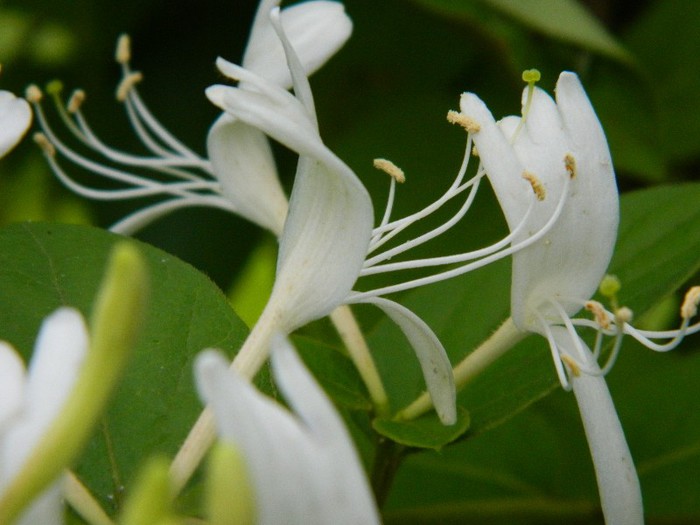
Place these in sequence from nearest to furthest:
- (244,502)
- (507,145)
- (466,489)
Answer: (244,502) → (507,145) → (466,489)

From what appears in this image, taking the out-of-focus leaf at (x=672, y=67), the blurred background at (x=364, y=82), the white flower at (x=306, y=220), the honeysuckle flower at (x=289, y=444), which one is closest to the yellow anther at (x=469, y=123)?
the white flower at (x=306, y=220)

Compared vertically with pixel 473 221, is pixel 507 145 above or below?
above

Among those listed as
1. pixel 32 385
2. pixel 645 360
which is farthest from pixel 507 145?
pixel 645 360

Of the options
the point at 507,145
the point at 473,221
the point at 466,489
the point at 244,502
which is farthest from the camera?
Result: the point at 473,221

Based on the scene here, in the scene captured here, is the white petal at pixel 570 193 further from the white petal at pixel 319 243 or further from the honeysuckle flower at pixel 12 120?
the honeysuckle flower at pixel 12 120

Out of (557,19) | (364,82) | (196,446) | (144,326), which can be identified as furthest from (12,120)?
(364,82)

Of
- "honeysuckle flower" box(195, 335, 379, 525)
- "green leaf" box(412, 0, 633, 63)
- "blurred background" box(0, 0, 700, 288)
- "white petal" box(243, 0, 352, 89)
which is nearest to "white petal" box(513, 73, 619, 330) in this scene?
"white petal" box(243, 0, 352, 89)

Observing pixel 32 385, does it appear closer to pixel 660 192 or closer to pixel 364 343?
pixel 364 343

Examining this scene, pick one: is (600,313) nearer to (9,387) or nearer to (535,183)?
(535,183)
